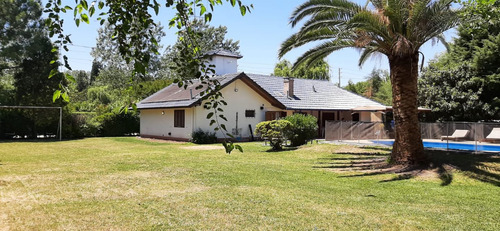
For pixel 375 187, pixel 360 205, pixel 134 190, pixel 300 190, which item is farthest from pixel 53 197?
pixel 375 187

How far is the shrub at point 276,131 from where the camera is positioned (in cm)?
1912

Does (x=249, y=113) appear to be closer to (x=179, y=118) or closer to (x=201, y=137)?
(x=201, y=137)

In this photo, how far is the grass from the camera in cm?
621

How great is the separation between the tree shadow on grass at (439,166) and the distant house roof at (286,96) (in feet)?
46.4

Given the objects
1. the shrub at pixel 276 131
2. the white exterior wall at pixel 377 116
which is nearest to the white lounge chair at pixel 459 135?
the shrub at pixel 276 131

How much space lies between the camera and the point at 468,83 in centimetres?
2480

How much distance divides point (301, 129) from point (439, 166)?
9036 millimetres

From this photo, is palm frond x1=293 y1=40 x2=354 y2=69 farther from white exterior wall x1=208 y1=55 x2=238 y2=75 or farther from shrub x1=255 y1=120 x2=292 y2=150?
white exterior wall x1=208 y1=55 x2=238 y2=75

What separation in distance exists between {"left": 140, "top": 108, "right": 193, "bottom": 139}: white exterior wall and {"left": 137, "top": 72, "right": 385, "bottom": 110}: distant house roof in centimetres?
83

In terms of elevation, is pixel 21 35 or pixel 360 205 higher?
pixel 21 35

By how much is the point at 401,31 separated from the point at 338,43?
2.35m

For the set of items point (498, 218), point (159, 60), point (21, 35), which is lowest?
point (498, 218)

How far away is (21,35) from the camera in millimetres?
29000

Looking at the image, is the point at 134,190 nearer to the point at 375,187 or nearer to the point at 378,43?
the point at 375,187
